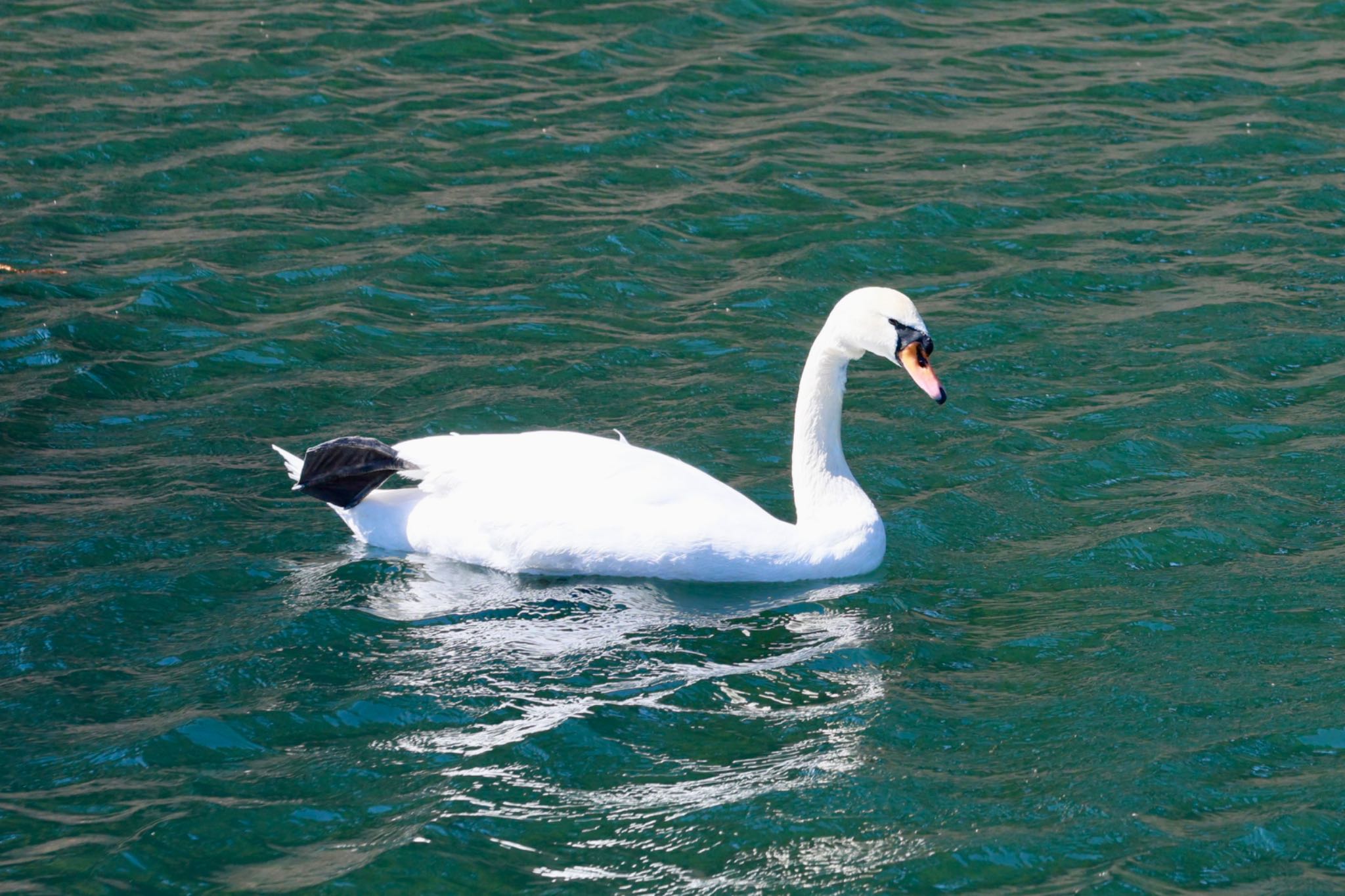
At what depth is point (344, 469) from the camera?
293 inches

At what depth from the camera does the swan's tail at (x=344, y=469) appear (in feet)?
24.4

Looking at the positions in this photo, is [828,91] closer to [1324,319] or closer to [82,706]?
[1324,319]

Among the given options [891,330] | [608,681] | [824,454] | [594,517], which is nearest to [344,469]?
[594,517]

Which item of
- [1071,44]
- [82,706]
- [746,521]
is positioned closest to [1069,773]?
[746,521]

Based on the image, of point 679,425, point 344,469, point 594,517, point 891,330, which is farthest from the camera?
point 679,425

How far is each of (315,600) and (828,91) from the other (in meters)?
8.21

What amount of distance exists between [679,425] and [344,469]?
212cm

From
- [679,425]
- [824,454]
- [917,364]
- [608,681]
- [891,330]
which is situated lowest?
[608,681]

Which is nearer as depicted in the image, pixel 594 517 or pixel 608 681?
pixel 608 681

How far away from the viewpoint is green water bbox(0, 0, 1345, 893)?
18.1ft

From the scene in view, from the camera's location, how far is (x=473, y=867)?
17.2ft

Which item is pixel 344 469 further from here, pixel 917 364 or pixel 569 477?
pixel 917 364

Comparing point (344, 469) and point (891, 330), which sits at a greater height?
point (891, 330)

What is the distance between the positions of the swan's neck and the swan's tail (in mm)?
1958
